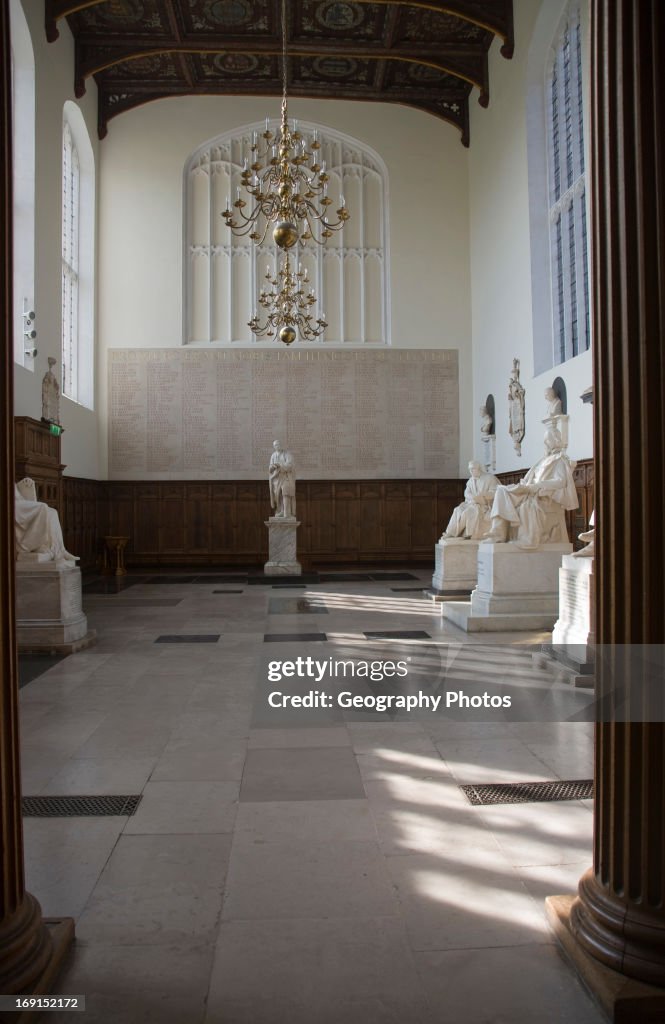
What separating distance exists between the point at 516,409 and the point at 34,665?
30.7 ft

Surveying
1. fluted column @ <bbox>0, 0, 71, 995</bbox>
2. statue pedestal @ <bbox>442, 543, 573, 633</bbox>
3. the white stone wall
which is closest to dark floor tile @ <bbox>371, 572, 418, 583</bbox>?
the white stone wall

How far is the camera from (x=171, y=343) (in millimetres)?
15586

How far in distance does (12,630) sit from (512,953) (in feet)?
4.88

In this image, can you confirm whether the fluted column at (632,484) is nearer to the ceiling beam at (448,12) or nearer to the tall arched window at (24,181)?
the tall arched window at (24,181)

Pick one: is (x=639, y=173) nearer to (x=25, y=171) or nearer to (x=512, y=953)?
(x=512, y=953)

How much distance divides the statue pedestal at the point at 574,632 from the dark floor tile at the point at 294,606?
11.3 feet

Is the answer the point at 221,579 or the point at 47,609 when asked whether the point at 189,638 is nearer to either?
the point at 47,609

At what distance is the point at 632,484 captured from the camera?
5.65ft

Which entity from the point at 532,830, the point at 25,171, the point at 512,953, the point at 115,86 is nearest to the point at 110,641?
the point at 532,830

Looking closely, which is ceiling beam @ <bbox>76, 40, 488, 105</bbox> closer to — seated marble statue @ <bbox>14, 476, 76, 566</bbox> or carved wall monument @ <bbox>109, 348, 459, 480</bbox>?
carved wall monument @ <bbox>109, 348, 459, 480</bbox>

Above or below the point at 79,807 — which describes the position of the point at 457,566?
above

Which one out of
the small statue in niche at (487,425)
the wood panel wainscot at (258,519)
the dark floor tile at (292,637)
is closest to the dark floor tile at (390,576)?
the wood panel wainscot at (258,519)

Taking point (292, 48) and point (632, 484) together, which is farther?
point (292, 48)

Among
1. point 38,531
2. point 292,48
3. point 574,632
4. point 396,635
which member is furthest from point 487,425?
point 38,531
